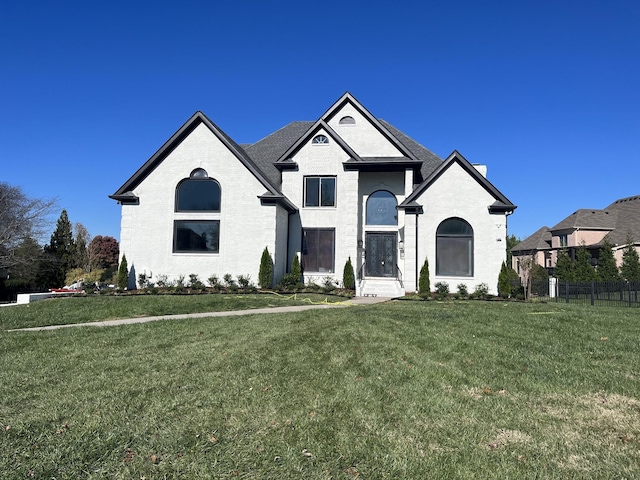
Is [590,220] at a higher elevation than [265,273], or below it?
higher

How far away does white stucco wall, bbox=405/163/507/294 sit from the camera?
57.9ft

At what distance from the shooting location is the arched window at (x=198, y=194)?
18328mm

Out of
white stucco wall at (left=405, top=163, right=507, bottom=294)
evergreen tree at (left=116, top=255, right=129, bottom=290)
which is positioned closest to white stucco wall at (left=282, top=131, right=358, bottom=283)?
white stucco wall at (left=405, top=163, right=507, bottom=294)

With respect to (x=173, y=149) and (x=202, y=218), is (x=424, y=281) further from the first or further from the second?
(x=173, y=149)

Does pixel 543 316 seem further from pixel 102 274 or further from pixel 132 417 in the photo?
pixel 102 274

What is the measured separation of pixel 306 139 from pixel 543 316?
13.2 metres

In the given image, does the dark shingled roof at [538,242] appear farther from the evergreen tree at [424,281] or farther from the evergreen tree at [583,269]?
the evergreen tree at [424,281]

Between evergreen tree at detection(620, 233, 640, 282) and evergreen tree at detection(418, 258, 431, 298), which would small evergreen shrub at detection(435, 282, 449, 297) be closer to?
evergreen tree at detection(418, 258, 431, 298)

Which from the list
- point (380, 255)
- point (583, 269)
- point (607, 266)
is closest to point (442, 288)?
point (380, 255)

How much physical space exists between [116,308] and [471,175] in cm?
1519

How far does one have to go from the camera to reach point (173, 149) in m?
18.5

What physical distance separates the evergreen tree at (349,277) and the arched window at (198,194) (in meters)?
6.52

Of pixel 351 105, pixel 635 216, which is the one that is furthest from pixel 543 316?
pixel 635 216

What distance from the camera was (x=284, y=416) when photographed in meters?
4.20
